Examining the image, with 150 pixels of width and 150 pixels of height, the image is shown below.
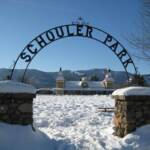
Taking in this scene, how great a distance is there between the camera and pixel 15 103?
31.6ft

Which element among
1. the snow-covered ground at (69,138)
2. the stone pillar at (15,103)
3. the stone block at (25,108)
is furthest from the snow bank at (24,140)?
the stone block at (25,108)

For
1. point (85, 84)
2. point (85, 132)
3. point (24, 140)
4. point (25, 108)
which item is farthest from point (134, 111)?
point (85, 84)

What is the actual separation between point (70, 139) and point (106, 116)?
5561 millimetres

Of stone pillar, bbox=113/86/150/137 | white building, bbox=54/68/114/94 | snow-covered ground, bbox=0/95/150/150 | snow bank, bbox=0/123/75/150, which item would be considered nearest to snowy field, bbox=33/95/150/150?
snow-covered ground, bbox=0/95/150/150

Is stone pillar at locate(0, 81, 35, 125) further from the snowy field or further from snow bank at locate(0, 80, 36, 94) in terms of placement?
the snowy field

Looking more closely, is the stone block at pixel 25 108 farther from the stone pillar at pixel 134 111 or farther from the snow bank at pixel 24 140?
the stone pillar at pixel 134 111

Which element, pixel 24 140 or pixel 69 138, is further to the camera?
pixel 69 138

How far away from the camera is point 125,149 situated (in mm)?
9492

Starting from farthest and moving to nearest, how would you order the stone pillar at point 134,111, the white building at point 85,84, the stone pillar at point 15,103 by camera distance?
the white building at point 85,84
the stone pillar at point 134,111
the stone pillar at point 15,103

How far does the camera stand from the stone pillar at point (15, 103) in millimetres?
9484

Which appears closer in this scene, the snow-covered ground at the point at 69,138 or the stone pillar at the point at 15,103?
the snow-covered ground at the point at 69,138

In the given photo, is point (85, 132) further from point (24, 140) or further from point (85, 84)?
point (85, 84)

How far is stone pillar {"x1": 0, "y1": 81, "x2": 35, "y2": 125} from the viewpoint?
31.1ft

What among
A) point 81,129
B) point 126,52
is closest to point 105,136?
point 81,129
